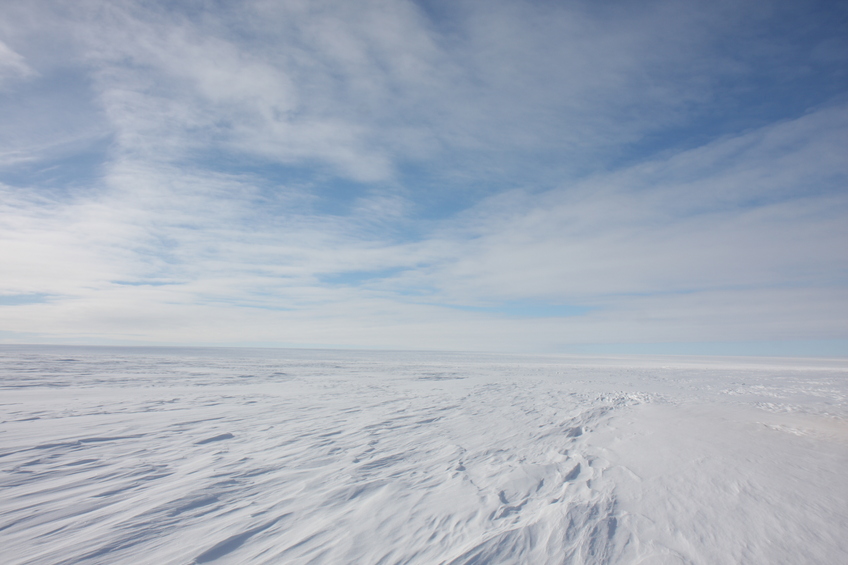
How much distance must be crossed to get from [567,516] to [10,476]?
283 inches

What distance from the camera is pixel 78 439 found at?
6.91 meters

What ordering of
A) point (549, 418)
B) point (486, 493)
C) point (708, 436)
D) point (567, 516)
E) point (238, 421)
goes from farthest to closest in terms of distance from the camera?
point (549, 418) < point (238, 421) < point (708, 436) < point (486, 493) < point (567, 516)

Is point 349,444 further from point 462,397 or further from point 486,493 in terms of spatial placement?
point 462,397

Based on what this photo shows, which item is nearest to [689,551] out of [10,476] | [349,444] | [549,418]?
[349,444]

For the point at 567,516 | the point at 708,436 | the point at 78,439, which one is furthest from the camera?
the point at 708,436

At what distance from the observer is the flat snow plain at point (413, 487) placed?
3.62m

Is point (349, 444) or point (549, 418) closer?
point (349, 444)

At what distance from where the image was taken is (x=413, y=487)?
5066mm

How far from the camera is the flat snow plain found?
143 inches

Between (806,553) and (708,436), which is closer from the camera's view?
(806,553)

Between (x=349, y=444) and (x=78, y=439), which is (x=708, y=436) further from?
(x=78, y=439)

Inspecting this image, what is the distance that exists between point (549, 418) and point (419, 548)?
6970 mm

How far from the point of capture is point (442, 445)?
23.3 feet

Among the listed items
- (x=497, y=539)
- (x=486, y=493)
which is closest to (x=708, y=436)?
(x=486, y=493)
